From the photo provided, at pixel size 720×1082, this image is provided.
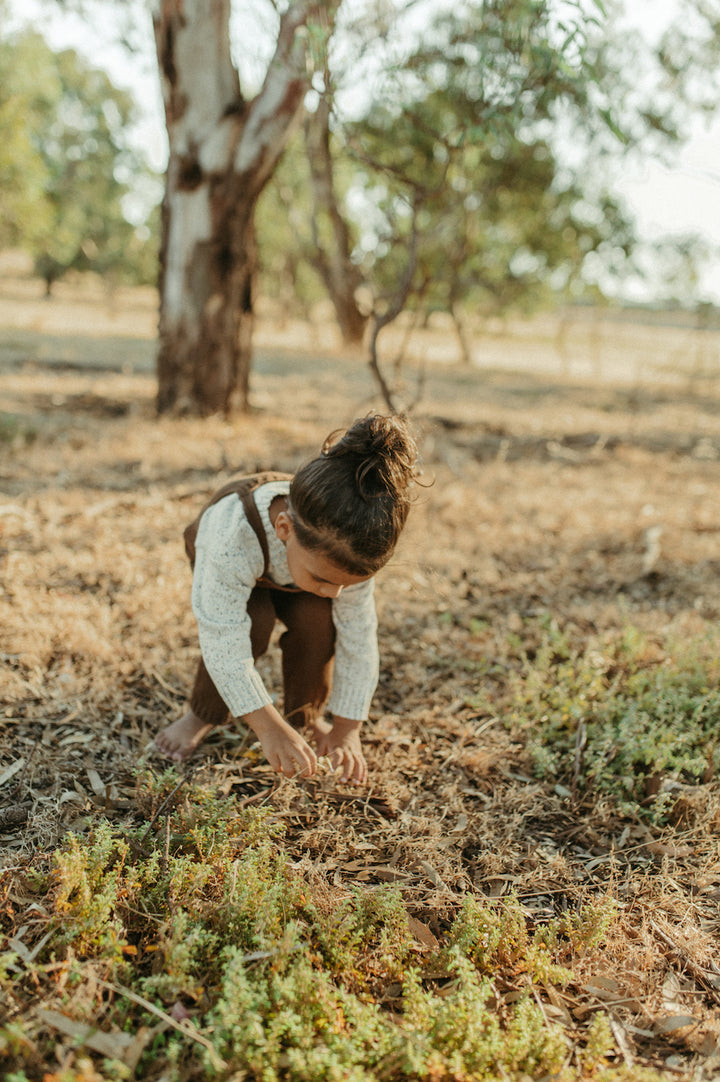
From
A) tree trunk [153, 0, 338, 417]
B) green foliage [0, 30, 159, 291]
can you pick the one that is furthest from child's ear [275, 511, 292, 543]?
green foliage [0, 30, 159, 291]

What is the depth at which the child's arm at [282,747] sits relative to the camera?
2219mm

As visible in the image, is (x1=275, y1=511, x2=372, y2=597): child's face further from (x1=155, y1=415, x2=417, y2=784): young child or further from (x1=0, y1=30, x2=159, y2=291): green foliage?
(x1=0, y1=30, x2=159, y2=291): green foliage

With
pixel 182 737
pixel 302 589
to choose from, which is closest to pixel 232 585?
pixel 302 589

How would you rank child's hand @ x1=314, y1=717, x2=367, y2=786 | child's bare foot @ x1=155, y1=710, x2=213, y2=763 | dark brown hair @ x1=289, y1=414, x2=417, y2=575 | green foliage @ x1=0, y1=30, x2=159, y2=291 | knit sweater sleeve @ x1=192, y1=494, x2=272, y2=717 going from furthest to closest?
green foliage @ x1=0, y1=30, x2=159, y2=291, child's bare foot @ x1=155, y1=710, x2=213, y2=763, child's hand @ x1=314, y1=717, x2=367, y2=786, knit sweater sleeve @ x1=192, y1=494, x2=272, y2=717, dark brown hair @ x1=289, y1=414, x2=417, y2=575

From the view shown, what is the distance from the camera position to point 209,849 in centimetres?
204

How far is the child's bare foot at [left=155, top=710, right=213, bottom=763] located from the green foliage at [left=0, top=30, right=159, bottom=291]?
1855cm

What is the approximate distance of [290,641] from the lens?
2.69m

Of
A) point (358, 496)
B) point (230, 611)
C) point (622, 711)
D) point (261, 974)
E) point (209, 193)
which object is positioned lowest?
point (261, 974)

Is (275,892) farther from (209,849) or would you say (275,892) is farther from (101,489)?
(101,489)

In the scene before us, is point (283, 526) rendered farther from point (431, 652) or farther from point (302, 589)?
point (431, 652)

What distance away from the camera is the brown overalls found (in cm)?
255

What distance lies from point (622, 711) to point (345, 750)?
1.17m

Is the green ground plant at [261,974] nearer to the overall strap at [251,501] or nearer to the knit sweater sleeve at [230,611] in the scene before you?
the knit sweater sleeve at [230,611]

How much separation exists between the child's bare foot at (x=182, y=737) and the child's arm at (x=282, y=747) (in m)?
0.48
